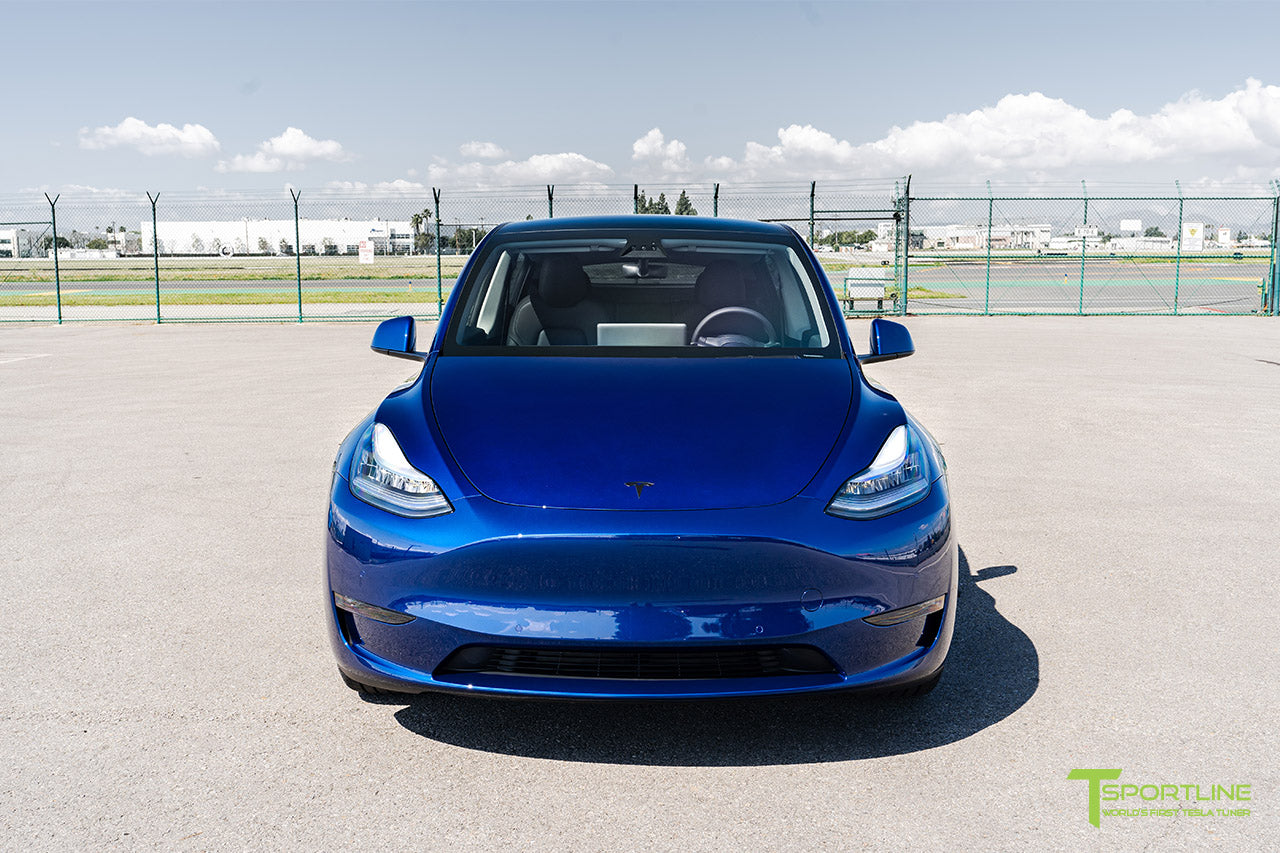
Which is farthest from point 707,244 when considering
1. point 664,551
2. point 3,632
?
point 3,632

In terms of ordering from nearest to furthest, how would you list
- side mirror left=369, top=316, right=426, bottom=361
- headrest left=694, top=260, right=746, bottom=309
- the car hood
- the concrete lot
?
the concrete lot, the car hood, side mirror left=369, top=316, right=426, bottom=361, headrest left=694, top=260, right=746, bottom=309

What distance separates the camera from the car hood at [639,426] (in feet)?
9.04

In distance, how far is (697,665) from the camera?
266 cm

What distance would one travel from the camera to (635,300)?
4605 mm

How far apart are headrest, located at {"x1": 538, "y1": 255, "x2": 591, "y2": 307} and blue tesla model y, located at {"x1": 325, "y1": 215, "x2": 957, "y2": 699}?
2.92ft

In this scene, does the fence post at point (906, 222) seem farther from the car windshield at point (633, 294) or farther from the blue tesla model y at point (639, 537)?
the blue tesla model y at point (639, 537)

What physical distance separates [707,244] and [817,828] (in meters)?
2.49

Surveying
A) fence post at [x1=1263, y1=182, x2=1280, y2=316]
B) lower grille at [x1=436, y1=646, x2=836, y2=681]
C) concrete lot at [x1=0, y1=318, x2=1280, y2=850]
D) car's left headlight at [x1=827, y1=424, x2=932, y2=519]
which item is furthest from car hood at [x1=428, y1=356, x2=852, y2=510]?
fence post at [x1=1263, y1=182, x2=1280, y2=316]

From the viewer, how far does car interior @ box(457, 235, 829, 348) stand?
407cm

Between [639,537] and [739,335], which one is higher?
[739,335]

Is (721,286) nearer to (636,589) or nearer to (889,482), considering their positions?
(889,482)

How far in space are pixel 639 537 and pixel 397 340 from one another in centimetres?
184

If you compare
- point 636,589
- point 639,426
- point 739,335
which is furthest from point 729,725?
point 739,335

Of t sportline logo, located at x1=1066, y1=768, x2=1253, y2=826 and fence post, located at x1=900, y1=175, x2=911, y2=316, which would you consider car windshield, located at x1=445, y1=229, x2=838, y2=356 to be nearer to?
t sportline logo, located at x1=1066, y1=768, x2=1253, y2=826
